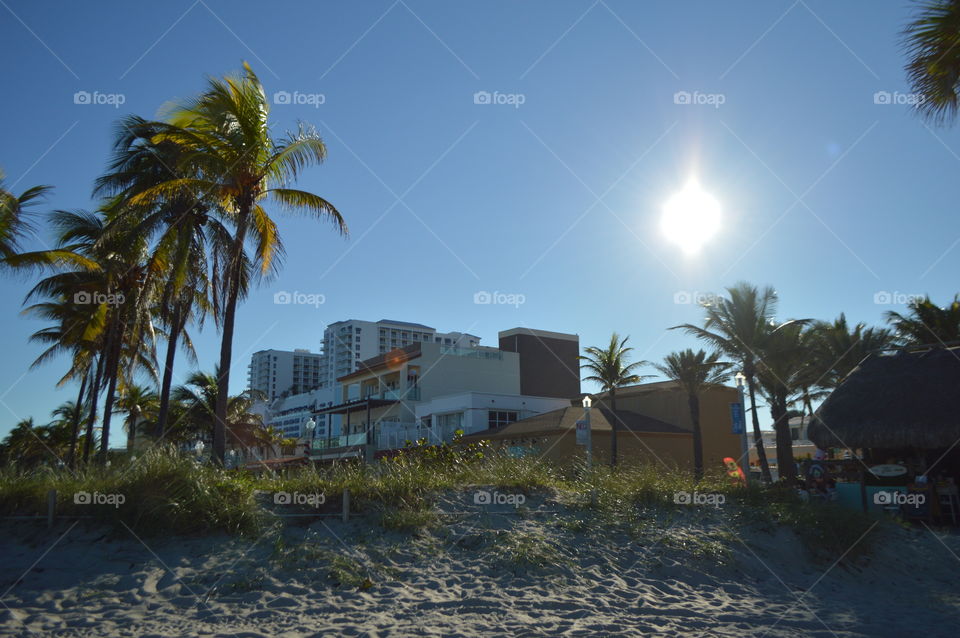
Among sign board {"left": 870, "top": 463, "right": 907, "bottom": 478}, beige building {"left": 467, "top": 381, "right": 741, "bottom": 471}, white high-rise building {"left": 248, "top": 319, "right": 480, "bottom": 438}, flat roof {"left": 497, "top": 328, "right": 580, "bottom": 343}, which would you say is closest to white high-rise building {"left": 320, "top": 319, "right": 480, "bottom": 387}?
white high-rise building {"left": 248, "top": 319, "right": 480, "bottom": 438}

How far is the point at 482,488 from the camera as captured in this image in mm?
11898

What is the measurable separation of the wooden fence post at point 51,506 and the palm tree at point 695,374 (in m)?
A: 24.6

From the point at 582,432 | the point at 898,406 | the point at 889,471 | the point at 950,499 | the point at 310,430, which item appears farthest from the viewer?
the point at 310,430

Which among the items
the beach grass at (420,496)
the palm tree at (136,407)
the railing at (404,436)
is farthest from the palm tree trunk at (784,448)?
the palm tree at (136,407)

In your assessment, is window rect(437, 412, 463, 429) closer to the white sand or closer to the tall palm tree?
the tall palm tree

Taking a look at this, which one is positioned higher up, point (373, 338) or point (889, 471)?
point (373, 338)

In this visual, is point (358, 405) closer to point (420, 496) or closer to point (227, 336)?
point (227, 336)

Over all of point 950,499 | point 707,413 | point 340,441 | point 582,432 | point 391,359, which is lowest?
point 950,499

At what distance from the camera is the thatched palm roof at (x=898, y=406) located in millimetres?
15492

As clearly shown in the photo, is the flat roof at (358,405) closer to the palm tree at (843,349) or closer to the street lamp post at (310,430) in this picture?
the street lamp post at (310,430)

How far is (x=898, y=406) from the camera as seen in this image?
16.4 metres

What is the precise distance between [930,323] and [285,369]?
157498 mm

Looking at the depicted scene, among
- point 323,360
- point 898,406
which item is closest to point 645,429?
point 898,406

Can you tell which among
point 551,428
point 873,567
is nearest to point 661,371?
point 551,428
